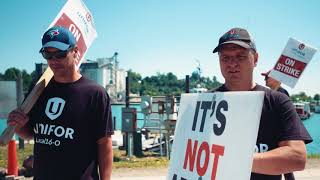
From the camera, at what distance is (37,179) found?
2900mm

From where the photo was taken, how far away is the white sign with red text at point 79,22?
3375mm

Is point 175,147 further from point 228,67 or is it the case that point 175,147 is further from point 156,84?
point 156,84

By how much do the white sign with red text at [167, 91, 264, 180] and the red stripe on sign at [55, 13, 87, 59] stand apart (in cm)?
140

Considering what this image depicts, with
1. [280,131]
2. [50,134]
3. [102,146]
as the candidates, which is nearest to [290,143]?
[280,131]

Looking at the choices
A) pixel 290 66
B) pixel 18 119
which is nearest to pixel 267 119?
pixel 18 119

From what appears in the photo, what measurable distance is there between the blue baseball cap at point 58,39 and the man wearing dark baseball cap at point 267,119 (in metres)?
1.12

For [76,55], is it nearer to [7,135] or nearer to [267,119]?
[7,135]

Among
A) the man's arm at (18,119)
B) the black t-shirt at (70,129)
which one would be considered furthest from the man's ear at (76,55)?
the man's arm at (18,119)

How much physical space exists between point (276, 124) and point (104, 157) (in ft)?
4.24

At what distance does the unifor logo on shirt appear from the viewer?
2.88m

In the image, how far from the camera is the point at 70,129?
2.83m

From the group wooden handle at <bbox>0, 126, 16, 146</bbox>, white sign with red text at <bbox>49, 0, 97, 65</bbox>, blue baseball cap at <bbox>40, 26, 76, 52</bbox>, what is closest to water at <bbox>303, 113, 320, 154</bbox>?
white sign with red text at <bbox>49, 0, 97, 65</bbox>

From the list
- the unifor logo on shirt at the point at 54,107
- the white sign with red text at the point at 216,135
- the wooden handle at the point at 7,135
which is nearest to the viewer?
the white sign with red text at the point at 216,135

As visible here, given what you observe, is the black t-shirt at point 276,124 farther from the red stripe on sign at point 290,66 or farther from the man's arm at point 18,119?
the red stripe on sign at point 290,66
